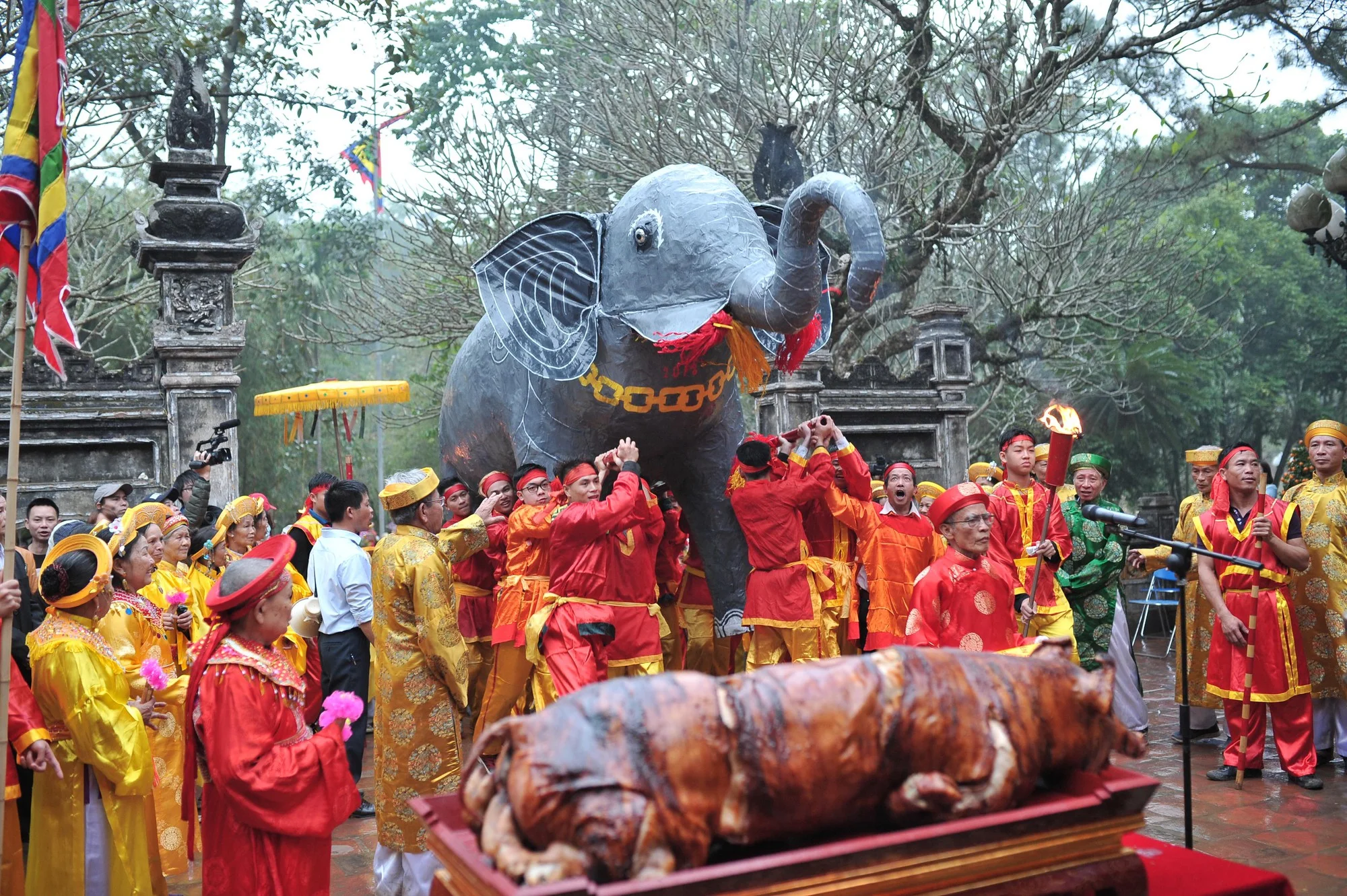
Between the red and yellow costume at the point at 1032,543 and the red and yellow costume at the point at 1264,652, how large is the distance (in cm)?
71

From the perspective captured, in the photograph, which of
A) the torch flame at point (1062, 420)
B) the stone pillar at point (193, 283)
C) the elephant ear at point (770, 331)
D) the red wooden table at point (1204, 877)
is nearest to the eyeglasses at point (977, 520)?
the torch flame at point (1062, 420)

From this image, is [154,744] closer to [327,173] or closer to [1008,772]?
[1008,772]

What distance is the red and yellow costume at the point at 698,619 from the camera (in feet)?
21.3

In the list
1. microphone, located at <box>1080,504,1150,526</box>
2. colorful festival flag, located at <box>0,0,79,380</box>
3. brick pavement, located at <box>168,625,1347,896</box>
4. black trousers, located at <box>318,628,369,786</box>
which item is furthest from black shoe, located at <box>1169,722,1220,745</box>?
colorful festival flag, located at <box>0,0,79,380</box>

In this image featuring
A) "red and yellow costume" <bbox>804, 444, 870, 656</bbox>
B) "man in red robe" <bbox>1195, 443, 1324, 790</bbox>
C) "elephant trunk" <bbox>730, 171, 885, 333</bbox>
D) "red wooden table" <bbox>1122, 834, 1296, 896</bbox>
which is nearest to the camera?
"red wooden table" <bbox>1122, 834, 1296, 896</bbox>

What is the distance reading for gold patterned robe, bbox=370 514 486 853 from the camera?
14.6ft

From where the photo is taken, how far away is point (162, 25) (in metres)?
11.5

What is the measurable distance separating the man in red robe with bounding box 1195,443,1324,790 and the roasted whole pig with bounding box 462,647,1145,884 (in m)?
3.72

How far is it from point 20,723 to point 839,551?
4044 mm

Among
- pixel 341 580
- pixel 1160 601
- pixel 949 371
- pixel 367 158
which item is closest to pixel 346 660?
pixel 341 580

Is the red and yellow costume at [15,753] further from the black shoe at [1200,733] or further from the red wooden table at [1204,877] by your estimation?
the black shoe at [1200,733]

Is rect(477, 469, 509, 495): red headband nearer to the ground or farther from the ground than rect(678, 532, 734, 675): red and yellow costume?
farther from the ground

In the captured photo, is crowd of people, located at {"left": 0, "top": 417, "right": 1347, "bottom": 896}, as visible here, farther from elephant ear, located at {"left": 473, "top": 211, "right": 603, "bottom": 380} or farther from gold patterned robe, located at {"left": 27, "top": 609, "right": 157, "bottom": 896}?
elephant ear, located at {"left": 473, "top": 211, "right": 603, "bottom": 380}

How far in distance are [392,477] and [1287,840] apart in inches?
157
